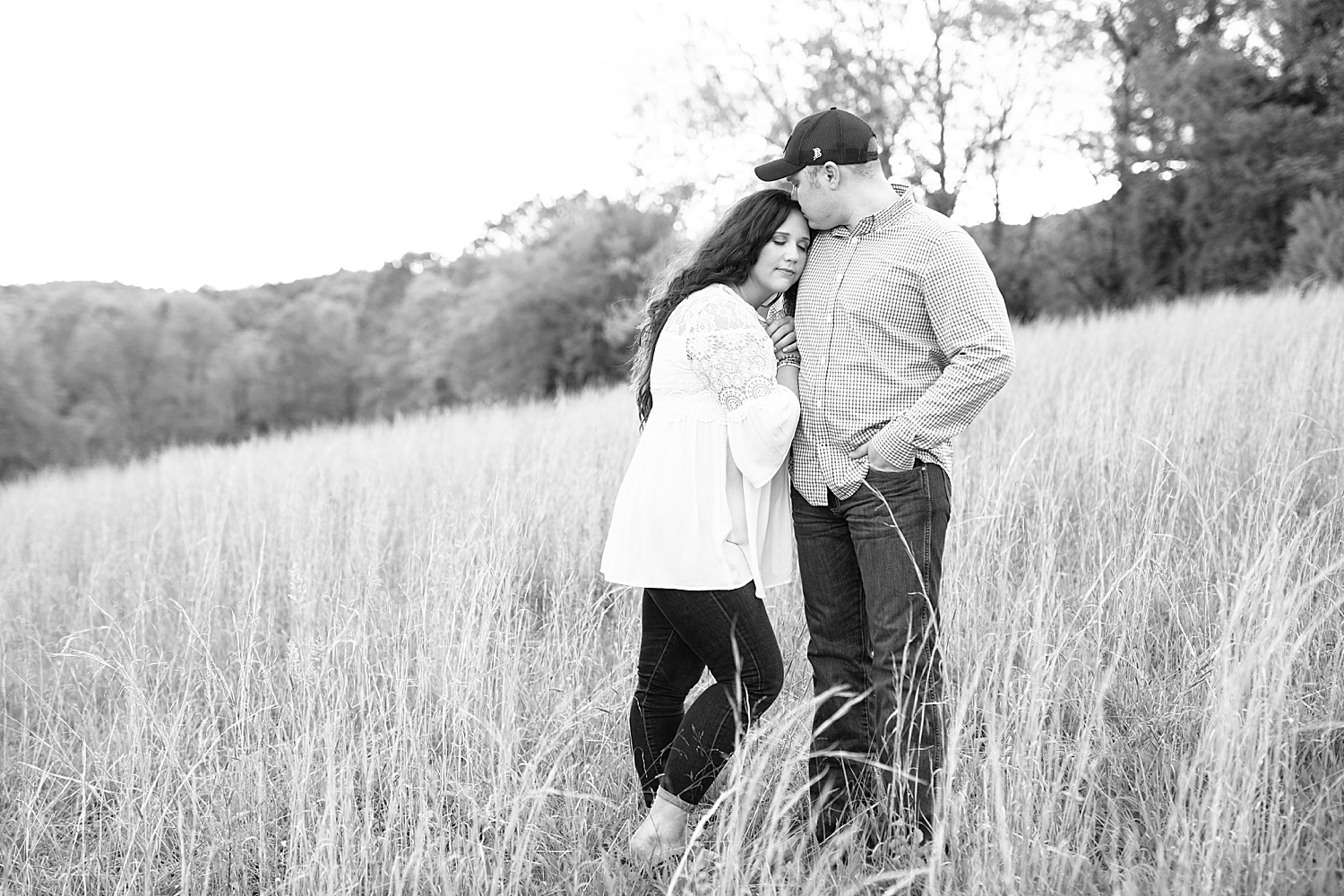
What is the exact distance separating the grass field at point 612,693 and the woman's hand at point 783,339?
2.78ft

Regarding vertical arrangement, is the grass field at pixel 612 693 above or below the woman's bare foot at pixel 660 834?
above

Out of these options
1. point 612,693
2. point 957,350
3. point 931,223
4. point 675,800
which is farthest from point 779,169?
point 612,693

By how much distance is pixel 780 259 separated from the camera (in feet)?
8.30

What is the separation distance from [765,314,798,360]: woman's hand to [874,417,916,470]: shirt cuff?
40 cm

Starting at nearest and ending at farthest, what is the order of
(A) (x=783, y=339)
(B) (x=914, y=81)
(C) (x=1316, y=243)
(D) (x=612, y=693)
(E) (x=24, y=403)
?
(A) (x=783, y=339) < (D) (x=612, y=693) < (C) (x=1316, y=243) < (B) (x=914, y=81) < (E) (x=24, y=403)

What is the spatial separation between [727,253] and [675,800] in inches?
56.4

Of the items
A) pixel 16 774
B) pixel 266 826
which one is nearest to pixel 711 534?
pixel 266 826

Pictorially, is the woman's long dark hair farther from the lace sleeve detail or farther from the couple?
the lace sleeve detail

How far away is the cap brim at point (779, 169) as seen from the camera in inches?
97.3

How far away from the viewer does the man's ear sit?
8.02 feet

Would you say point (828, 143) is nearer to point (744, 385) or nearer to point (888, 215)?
point (888, 215)

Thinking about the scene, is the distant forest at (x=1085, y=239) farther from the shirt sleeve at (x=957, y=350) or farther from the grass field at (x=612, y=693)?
the shirt sleeve at (x=957, y=350)

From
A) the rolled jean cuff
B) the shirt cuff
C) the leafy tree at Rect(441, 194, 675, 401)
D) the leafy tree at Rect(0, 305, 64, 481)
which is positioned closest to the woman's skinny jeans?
the rolled jean cuff

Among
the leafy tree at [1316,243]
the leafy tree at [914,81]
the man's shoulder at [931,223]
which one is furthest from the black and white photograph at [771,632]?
the leafy tree at [914,81]
